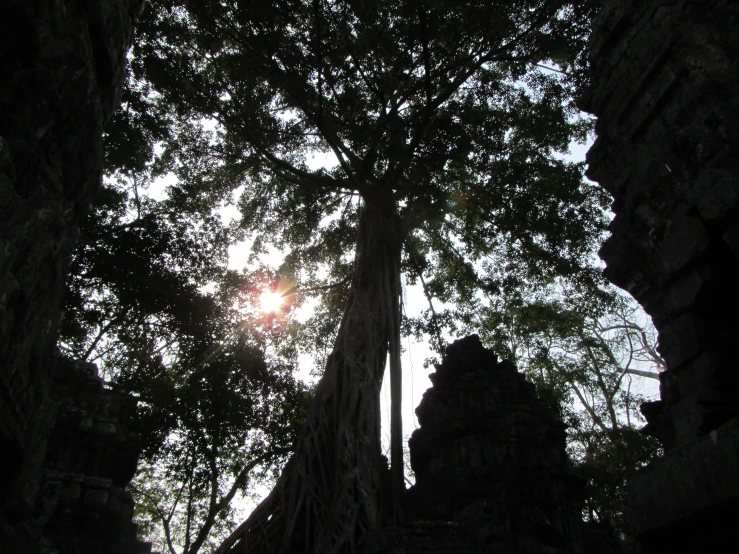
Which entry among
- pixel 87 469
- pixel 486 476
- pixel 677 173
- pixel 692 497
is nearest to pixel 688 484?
pixel 692 497

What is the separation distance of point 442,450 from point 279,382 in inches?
159

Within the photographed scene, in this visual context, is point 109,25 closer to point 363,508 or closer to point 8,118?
point 8,118

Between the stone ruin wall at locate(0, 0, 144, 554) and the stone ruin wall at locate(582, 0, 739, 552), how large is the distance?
2.53m

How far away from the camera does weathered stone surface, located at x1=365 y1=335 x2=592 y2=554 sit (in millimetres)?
4625

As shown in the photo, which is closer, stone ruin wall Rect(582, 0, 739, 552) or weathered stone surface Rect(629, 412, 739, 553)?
weathered stone surface Rect(629, 412, 739, 553)

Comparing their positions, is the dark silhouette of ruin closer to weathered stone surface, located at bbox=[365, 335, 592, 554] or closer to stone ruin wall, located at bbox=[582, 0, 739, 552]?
stone ruin wall, located at bbox=[582, 0, 739, 552]

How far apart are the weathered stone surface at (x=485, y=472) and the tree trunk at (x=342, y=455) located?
576 mm

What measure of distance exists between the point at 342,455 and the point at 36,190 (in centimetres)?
413

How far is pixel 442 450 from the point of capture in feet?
20.0

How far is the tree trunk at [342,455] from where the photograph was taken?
5215 millimetres

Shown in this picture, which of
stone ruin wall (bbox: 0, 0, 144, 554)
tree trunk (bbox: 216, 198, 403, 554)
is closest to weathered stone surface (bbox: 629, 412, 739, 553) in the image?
stone ruin wall (bbox: 0, 0, 144, 554)

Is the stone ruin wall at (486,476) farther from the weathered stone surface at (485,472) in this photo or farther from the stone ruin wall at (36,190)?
the stone ruin wall at (36,190)

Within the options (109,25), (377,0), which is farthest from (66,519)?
(377,0)

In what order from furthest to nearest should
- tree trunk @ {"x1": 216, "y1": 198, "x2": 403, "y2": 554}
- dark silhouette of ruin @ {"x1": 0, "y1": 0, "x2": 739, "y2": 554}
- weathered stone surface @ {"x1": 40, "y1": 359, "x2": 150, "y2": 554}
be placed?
tree trunk @ {"x1": 216, "y1": 198, "x2": 403, "y2": 554} < weathered stone surface @ {"x1": 40, "y1": 359, "x2": 150, "y2": 554} < dark silhouette of ruin @ {"x1": 0, "y1": 0, "x2": 739, "y2": 554}
